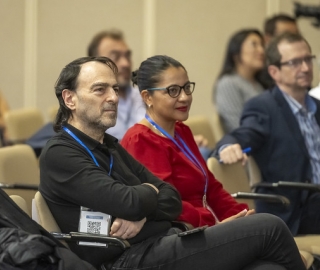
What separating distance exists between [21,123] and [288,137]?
249cm

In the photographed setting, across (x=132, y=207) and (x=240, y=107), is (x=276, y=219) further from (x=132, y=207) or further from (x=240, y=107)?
(x=240, y=107)

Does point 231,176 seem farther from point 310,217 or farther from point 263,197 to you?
point 310,217

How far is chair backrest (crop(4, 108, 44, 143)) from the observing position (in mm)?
5965

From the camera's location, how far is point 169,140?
137 inches

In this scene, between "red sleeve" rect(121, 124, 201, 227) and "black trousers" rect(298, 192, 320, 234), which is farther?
"black trousers" rect(298, 192, 320, 234)

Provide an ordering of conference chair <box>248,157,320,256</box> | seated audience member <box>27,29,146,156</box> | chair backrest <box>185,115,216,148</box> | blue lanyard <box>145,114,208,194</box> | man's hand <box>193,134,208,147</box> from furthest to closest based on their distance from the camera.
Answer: seated audience member <box>27,29,146,156</box>, chair backrest <box>185,115,216,148</box>, man's hand <box>193,134,208,147</box>, conference chair <box>248,157,320,256</box>, blue lanyard <box>145,114,208,194</box>

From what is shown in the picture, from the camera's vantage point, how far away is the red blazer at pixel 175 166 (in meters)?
3.39

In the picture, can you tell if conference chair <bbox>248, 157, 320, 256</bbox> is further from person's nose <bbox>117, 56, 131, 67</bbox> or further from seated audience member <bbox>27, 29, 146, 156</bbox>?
person's nose <bbox>117, 56, 131, 67</bbox>

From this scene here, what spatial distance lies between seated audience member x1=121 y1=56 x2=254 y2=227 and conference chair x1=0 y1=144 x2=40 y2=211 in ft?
2.47

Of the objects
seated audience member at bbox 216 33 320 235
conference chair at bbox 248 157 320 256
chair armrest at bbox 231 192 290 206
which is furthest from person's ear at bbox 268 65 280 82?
chair armrest at bbox 231 192 290 206

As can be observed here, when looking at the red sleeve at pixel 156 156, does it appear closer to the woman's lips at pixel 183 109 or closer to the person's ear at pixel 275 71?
the woman's lips at pixel 183 109

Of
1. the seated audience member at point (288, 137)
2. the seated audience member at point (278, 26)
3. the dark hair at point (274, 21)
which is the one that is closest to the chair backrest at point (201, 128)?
the seated audience member at point (288, 137)

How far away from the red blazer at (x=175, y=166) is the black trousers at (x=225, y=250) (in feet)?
1.24

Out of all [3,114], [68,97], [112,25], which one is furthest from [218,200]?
[112,25]
